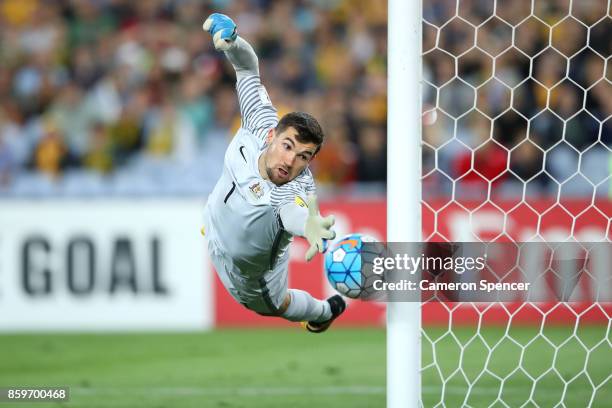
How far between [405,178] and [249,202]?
1.08 metres

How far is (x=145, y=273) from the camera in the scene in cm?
→ 1023

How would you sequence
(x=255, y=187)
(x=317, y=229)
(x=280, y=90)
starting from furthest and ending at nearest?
(x=280, y=90) → (x=255, y=187) → (x=317, y=229)

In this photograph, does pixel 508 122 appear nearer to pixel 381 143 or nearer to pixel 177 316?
pixel 381 143

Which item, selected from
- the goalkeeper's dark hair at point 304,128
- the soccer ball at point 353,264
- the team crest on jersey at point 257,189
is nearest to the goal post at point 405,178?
the soccer ball at point 353,264

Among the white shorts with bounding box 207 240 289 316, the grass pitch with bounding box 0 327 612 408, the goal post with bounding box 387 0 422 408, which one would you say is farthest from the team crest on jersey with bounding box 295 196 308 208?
the grass pitch with bounding box 0 327 612 408

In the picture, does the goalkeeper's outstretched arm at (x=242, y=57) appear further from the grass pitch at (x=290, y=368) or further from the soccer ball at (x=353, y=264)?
the grass pitch at (x=290, y=368)

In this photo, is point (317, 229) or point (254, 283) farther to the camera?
point (254, 283)

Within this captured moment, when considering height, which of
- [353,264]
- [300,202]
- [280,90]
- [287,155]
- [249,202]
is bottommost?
[353,264]

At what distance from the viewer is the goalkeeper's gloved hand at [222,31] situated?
5406 mm

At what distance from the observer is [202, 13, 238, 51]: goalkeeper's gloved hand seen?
17.7 ft

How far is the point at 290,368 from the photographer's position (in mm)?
7855

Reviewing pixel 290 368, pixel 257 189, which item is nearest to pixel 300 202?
pixel 257 189

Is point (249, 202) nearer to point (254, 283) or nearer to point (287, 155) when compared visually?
point (287, 155)

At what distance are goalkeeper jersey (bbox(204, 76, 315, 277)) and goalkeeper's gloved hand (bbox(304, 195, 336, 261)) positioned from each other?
97 cm
